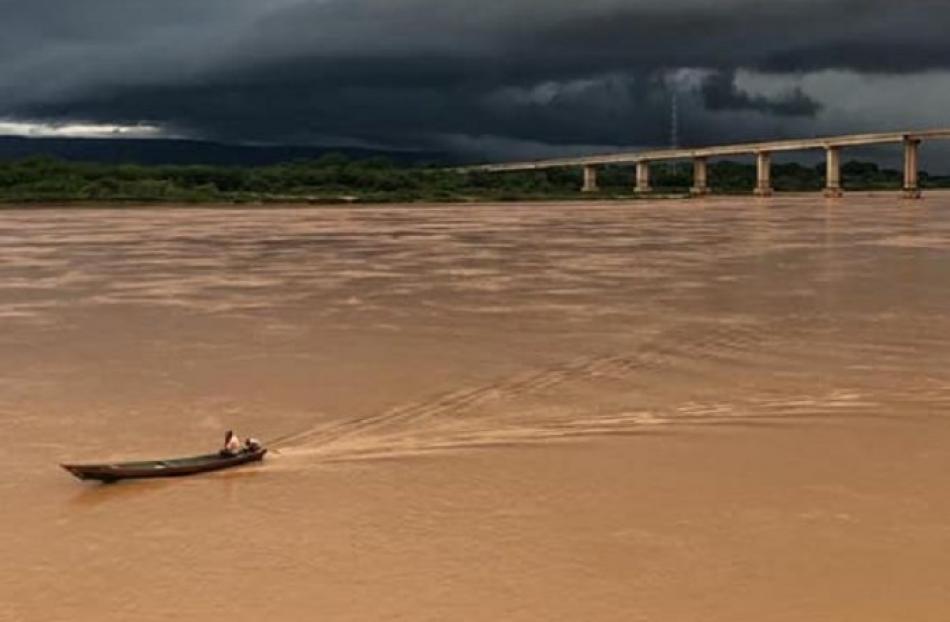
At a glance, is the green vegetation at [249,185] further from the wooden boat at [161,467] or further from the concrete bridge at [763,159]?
the wooden boat at [161,467]

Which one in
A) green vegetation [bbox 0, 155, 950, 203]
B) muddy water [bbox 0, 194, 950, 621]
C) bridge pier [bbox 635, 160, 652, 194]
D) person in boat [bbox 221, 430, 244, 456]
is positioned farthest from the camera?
bridge pier [bbox 635, 160, 652, 194]

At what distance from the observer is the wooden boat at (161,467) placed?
10.0 m

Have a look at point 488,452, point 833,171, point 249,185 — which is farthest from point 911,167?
point 488,452

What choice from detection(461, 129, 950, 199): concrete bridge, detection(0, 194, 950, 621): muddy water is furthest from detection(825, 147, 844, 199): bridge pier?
detection(0, 194, 950, 621): muddy water

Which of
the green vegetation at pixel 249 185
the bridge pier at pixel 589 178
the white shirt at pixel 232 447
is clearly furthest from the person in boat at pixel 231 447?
the bridge pier at pixel 589 178

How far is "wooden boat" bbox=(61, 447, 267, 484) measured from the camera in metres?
10.0

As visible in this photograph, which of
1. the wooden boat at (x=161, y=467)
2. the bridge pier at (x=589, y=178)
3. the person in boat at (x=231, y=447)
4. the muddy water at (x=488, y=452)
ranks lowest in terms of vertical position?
the muddy water at (x=488, y=452)

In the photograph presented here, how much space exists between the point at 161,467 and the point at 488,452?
3.01m

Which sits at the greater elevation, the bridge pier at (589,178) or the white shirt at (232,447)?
Answer: the bridge pier at (589,178)

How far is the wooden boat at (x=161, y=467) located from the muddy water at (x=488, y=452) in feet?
0.42

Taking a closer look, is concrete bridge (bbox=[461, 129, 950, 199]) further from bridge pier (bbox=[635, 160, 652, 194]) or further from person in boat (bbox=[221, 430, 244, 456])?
person in boat (bbox=[221, 430, 244, 456])

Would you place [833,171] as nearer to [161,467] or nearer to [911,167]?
[911,167]

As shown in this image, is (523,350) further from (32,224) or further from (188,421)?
(32,224)

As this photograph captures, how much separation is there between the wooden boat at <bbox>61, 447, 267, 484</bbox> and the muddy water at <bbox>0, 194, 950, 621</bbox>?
5.1 inches
